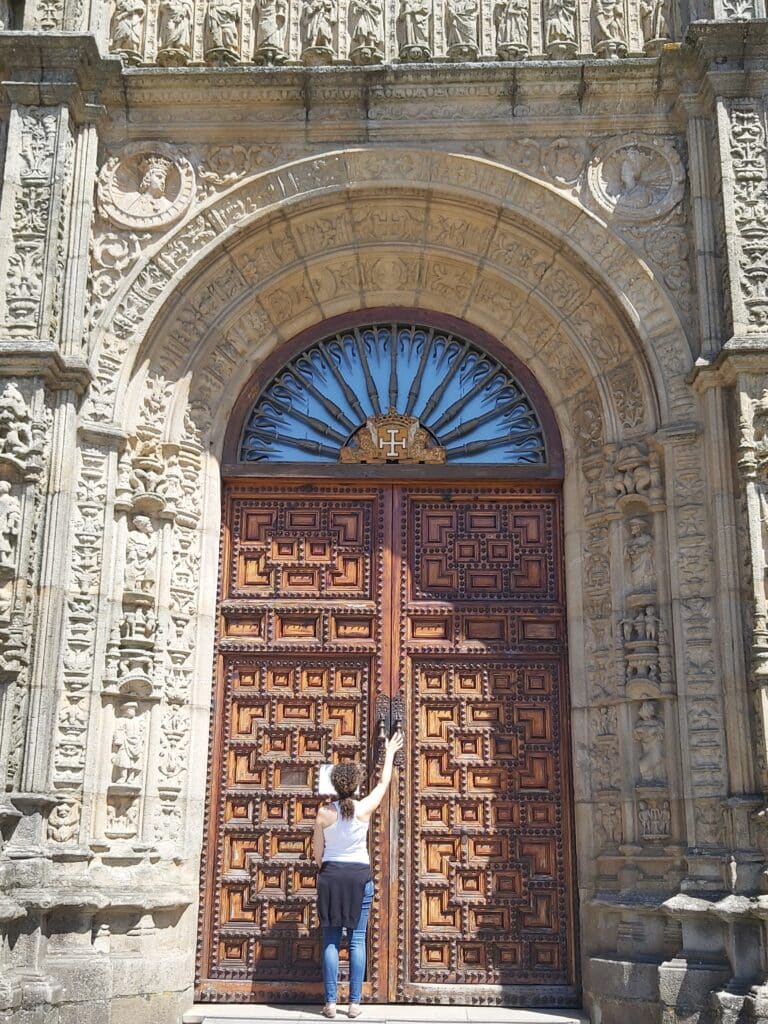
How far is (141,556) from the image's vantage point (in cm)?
868

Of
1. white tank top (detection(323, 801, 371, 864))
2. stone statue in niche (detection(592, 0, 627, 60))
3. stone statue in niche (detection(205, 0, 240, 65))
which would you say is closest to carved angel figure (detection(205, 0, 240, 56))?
stone statue in niche (detection(205, 0, 240, 65))

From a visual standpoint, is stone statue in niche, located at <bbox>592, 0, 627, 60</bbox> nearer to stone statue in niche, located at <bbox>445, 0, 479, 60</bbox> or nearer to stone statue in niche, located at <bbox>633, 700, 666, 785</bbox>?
stone statue in niche, located at <bbox>445, 0, 479, 60</bbox>

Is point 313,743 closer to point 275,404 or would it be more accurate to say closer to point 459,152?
point 275,404

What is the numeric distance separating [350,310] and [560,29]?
8.99 feet

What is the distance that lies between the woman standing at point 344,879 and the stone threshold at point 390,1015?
316 mm

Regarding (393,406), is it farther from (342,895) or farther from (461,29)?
(342,895)

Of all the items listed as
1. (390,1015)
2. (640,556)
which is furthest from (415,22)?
(390,1015)

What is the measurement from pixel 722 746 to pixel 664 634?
2.85ft

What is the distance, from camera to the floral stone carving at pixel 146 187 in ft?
29.9

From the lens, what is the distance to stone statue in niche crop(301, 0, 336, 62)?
9297 millimetres

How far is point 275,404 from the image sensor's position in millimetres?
9719

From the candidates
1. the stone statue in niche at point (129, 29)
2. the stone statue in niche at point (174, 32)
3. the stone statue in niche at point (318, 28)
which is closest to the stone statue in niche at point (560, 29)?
the stone statue in niche at point (318, 28)

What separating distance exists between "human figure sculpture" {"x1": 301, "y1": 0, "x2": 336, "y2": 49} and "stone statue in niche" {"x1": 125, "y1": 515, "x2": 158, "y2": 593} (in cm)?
397

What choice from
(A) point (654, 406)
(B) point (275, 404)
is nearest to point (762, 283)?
(A) point (654, 406)
